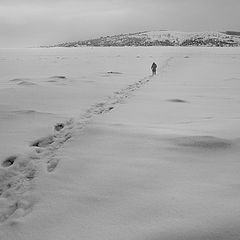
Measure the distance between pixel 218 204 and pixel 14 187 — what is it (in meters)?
2.51

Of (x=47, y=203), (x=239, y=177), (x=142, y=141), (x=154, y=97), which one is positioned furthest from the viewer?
(x=154, y=97)

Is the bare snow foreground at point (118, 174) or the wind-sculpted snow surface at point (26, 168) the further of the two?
the wind-sculpted snow surface at point (26, 168)

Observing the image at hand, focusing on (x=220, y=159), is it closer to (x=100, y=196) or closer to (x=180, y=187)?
(x=180, y=187)

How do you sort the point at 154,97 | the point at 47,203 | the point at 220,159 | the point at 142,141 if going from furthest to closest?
the point at 154,97
the point at 142,141
the point at 220,159
the point at 47,203

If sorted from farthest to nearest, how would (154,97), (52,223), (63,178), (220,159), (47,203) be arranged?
(154,97) → (220,159) → (63,178) → (47,203) → (52,223)

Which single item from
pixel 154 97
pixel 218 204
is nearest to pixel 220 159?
pixel 218 204

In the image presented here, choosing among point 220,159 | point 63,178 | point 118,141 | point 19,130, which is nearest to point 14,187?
point 63,178

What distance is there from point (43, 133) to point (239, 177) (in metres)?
3.74

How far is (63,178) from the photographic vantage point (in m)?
4.57

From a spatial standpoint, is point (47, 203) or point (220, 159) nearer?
point (47, 203)

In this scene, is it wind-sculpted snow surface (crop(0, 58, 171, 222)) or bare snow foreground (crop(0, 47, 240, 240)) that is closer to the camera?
bare snow foreground (crop(0, 47, 240, 240))

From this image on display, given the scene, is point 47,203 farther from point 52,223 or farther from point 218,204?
point 218,204

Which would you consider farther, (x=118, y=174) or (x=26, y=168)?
(x=26, y=168)

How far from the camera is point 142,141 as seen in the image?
19.0 ft
